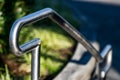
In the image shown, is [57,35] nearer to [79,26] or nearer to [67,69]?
[79,26]

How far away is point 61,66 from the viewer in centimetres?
479

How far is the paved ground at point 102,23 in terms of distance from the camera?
5.65 m

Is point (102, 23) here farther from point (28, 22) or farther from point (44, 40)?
point (28, 22)

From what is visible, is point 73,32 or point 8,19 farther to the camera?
point 8,19

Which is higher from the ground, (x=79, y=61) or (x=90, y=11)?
(x=79, y=61)

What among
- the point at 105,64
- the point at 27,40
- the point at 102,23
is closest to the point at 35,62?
the point at 105,64

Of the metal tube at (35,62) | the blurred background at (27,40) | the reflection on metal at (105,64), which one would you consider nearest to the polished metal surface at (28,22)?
the metal tube at (35,62)

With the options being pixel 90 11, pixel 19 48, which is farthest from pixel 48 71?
pixel 90 11

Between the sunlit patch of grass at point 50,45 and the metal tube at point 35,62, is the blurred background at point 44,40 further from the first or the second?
the metal tube at point 35,62

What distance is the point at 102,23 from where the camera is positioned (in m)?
7.19

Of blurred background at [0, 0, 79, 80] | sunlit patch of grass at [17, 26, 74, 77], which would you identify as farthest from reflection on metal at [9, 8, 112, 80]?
sunlit patch of grass at [17, 26, 74, 77]

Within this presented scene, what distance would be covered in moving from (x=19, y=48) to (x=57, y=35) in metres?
2.64

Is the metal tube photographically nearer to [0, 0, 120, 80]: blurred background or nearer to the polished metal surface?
Answer: the polished metal surface

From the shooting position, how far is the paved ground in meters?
5.65
